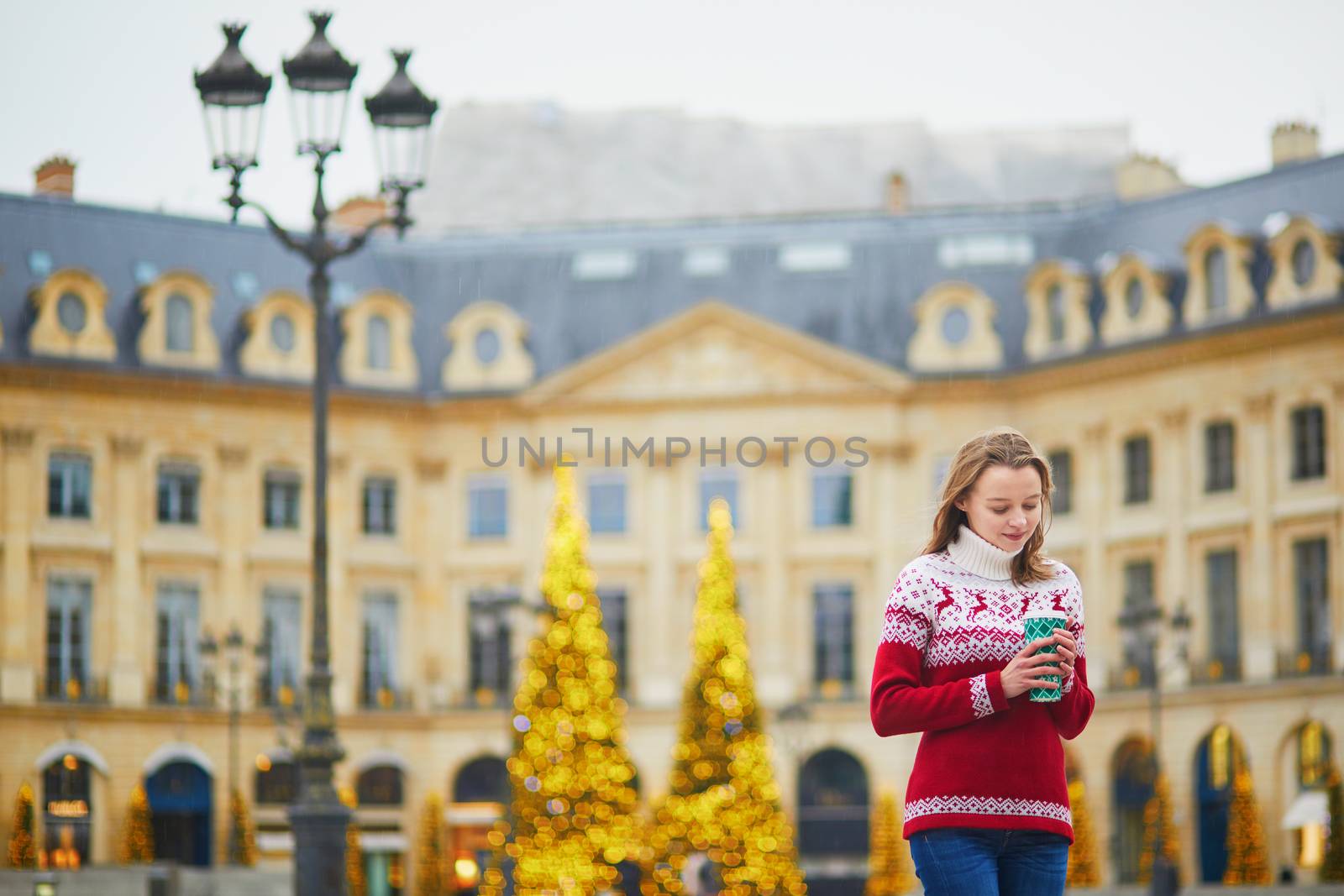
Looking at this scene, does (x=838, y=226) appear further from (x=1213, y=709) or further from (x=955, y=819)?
(x=955, y=819)

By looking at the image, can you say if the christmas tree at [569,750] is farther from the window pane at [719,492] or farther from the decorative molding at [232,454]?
the decorative molding at [232,454]

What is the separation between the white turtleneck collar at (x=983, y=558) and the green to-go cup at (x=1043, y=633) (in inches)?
9.2

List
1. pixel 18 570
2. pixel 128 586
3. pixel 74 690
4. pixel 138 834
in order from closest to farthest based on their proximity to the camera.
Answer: pixel 138 834 → pixel 74 690 → pixel 18 570 → pixel 128 586

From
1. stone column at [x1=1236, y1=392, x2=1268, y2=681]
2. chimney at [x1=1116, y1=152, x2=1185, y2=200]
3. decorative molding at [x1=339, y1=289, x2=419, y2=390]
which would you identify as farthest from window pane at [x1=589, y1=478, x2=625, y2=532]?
stone column at [x1=1236, y1=392, x2=1268, y2=681]

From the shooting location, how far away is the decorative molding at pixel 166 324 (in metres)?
54.1

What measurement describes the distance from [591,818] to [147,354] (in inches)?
689

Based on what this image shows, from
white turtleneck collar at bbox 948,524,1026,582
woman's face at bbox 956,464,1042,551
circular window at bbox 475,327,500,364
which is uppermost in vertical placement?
circular window at bbox 475,327,500,364

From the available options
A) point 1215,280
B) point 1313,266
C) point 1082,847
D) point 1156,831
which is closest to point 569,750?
point 1156,831

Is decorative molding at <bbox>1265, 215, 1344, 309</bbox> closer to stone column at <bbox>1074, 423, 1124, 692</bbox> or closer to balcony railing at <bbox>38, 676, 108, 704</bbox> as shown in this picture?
stone column at <bbox>1074, 423, 1124, 692</bbox>

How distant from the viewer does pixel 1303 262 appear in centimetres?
5009

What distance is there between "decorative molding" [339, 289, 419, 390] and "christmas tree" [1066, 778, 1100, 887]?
17703 mm

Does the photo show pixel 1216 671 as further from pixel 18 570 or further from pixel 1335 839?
pixel 18 570

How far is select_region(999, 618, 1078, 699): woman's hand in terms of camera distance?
20.2 ft

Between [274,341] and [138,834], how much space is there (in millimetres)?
11272
